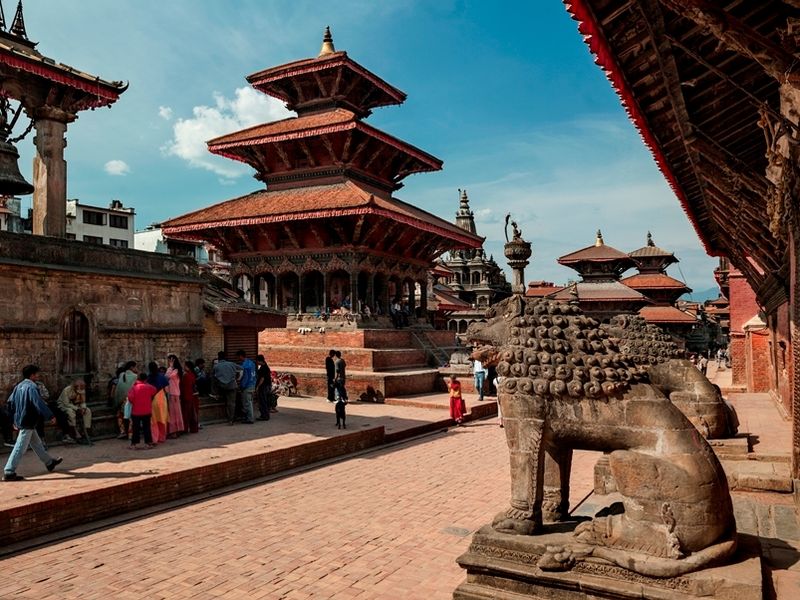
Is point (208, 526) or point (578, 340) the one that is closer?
point (578, 340)

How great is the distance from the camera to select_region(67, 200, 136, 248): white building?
48.1 metres

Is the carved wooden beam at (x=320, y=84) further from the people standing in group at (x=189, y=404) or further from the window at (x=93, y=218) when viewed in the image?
the window at (x=93, y=218)

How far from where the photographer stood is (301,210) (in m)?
21.7

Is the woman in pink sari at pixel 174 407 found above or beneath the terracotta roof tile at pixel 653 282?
beneath

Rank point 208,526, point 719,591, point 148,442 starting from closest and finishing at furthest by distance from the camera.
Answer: point 719,591
point 208,526
point 148,442

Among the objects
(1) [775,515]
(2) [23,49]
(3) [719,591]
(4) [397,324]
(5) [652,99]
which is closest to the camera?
(3) [719,591]

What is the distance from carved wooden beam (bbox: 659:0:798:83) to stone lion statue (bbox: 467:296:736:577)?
2.48 metres

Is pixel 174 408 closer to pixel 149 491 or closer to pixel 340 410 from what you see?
pixel 340 410

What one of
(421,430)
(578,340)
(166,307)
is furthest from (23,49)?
(578,340)

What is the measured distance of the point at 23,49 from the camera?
12094 mm

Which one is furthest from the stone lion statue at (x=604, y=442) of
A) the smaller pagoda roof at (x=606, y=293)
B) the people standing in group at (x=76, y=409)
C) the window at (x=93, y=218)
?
the window at (x=93, y=218)

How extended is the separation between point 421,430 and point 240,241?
1423 cm

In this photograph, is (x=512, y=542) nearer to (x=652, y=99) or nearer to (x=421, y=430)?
(x=652, y=99)

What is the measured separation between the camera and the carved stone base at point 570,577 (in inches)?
155
